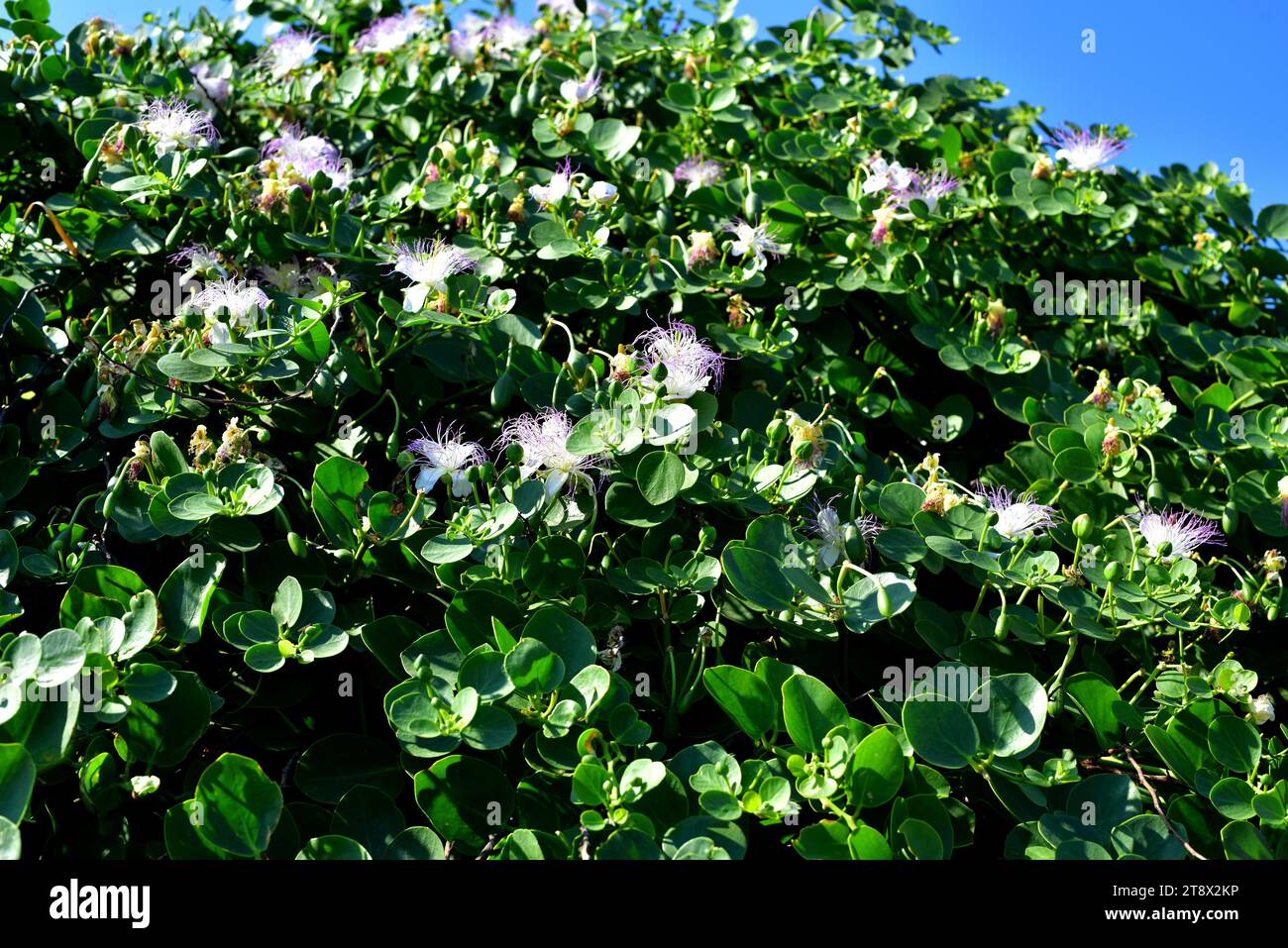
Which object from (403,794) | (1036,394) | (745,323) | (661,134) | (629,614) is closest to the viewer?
(403,794)

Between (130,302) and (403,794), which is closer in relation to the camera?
(403,794)

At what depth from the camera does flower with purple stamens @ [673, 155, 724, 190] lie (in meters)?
2.47

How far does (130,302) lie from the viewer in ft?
7.20

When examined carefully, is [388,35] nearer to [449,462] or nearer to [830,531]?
[449,462]

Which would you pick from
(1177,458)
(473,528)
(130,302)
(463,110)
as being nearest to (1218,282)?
(1177,458)

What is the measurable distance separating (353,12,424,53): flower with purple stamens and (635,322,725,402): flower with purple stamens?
125 centimetres

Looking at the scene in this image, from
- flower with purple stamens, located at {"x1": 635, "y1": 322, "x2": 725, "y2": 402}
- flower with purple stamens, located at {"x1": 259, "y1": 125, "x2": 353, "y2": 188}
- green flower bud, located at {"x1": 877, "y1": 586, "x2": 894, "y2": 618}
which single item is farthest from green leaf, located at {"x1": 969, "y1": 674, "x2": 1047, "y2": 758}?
flower with purple stamens, located at {"x1": 259, "y1": 125, "x2": 353, "y2": 188}

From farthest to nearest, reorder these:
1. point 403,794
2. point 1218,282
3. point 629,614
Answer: point 1218,282
point 629,614
point 403,794

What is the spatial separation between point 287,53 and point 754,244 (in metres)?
1.45

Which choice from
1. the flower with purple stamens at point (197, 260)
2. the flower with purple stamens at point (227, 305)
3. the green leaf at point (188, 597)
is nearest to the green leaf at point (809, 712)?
the green leaf at point (188, 597)

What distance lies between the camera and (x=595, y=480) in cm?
170

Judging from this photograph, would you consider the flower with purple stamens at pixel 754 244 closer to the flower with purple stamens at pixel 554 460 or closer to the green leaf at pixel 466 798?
the flower with purple stamens at pixel 554 460
